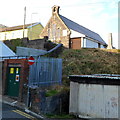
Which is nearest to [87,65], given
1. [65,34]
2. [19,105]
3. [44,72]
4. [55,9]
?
[44,72]

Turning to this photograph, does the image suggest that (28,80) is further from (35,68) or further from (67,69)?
(67,69)

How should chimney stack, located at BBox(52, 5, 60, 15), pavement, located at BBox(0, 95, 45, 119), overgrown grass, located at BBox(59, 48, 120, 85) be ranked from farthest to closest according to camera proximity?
chimney stack, located at BBox(52, 5, 60, 15)
overgrown grass, located at BBox(59, 48, 120, 85)
pavement, located at BBox(0, 95, 45, 119)

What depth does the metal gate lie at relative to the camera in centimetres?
1003

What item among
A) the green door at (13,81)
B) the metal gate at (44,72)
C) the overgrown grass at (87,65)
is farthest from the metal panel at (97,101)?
the green door at (13,81)

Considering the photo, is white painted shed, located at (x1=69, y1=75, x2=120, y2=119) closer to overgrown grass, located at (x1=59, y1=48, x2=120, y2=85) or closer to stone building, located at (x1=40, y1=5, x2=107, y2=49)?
overgrown grass, located at (x1=59, y1=48, x2=120, y2=85)

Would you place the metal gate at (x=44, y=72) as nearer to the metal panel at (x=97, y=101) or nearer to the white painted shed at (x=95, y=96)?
the white painted shed at (x=95, y=96)

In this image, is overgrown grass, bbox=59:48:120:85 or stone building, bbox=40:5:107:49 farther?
stone building, bbox=40:5:107:49

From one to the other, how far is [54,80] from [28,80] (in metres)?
2.40

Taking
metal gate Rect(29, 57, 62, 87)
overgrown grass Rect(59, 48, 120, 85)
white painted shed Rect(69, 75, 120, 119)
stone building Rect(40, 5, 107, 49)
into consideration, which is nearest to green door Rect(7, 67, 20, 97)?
metal gate Rect(29, 57, 62, 87)

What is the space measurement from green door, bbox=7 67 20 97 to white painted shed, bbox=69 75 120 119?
4.77m

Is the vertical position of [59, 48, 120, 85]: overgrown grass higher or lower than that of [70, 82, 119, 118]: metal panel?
higher

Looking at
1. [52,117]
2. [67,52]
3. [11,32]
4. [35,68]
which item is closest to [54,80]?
[35,68]

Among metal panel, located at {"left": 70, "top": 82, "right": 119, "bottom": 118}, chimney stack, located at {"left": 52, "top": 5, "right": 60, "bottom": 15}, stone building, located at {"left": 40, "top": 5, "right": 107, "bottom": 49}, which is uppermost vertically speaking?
chimney stack, located at {"left": 52, "top": 5, "right": 60, "bottom": 15}

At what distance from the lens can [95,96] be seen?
778cm
